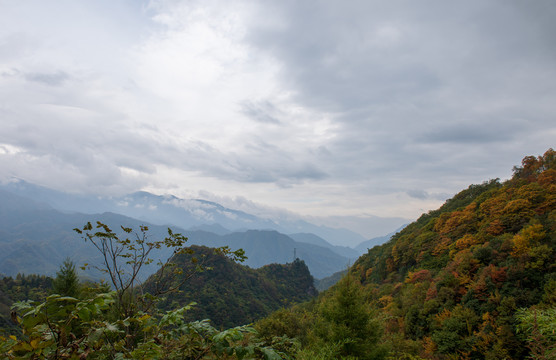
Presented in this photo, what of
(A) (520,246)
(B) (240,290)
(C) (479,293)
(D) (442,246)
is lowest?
(B) (240,290)

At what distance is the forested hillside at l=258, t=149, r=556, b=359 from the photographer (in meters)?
11.3

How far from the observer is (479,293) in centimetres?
1586

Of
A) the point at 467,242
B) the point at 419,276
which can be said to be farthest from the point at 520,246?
the point at 419,276

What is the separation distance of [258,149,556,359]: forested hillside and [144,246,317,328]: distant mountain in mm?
32639

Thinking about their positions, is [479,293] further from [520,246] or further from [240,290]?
[240,290]

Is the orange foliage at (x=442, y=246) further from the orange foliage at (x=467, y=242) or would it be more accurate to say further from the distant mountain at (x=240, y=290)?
the distant mountain at (x=240, y=290)

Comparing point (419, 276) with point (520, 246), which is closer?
point (520, 246)

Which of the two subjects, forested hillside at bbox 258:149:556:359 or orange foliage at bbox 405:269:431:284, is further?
orange foliage at bbox 405:269:431:284

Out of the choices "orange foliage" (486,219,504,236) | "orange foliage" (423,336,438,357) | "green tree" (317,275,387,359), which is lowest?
"orange foliage" (423,336,438,357)

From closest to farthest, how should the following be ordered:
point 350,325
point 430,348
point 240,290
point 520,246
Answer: point 350,325 < point 430,348 < point 520,246 < point 240,290

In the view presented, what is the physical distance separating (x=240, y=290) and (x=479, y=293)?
62.3 m

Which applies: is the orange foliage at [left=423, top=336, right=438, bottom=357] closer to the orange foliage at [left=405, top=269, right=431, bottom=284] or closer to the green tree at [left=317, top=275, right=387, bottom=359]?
the green tree at [left=317, top=275, right=387, bottom=359]

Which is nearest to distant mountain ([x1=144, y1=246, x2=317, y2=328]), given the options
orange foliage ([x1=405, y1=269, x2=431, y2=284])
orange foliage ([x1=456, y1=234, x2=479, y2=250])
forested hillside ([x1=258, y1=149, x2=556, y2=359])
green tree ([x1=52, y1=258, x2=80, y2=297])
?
green tree ([x1=52, y1=258, x2=80, y2=297])

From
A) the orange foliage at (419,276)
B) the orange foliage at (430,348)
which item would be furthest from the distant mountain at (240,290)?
the orange foliage at (430,348)
